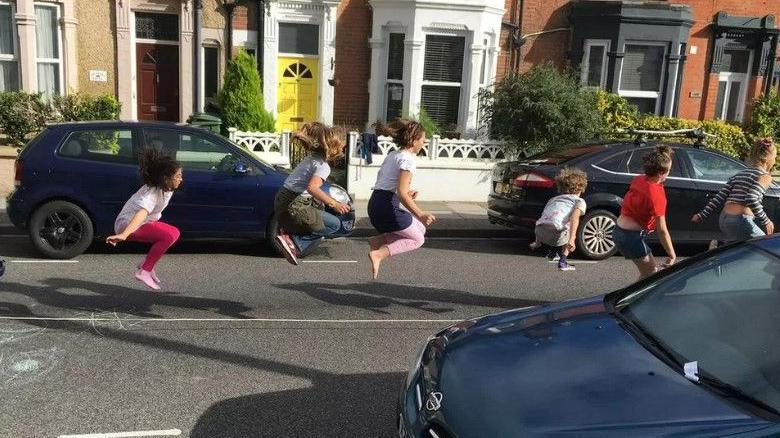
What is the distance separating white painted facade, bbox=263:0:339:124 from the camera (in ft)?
48.3

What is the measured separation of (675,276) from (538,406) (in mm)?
1575

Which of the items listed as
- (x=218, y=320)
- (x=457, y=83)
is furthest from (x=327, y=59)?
(x=218, y=320)

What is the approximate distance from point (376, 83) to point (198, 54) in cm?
380

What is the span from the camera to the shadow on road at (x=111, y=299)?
249 inches

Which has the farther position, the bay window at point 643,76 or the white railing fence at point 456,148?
the bay window at point 643,76

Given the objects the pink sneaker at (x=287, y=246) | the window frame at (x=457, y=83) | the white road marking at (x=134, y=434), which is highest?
the window frame at (x=457, y=83)

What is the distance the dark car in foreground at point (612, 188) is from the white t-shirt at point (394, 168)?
358 centimetres

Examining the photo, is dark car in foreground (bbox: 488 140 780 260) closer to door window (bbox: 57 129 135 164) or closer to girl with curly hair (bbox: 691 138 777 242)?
girl with curly hair (bbox: 691 138 777 242)

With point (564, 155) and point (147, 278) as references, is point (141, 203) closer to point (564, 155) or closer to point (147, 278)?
point (147, 278)

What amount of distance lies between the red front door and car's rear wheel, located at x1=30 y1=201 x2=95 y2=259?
7.41 metres

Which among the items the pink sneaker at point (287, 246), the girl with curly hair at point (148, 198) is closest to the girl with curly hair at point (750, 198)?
the pink sneaker at point (287, 246)

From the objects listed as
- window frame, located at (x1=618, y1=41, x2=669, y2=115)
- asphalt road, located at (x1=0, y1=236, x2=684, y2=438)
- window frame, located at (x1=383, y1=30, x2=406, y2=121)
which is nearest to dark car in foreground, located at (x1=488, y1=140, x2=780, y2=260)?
asphalt road, located at (x1=0, y1=236, x2=684, y2=438)

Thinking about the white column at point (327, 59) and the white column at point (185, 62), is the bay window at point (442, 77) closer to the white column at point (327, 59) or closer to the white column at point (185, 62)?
the white column at point (327, 59)

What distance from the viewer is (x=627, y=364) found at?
304cm
